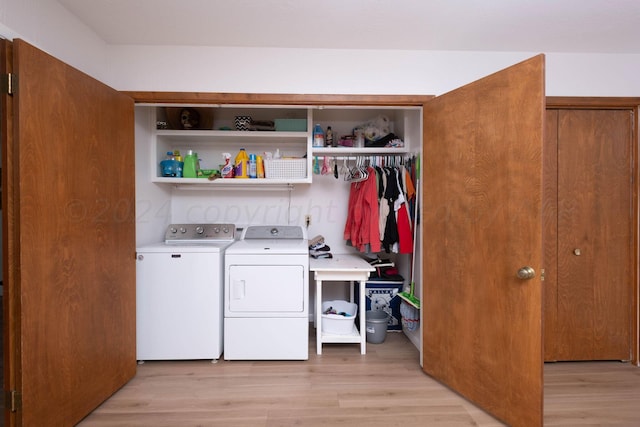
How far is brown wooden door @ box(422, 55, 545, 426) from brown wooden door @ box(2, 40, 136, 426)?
2008mm

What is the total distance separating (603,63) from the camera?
85.9 inches

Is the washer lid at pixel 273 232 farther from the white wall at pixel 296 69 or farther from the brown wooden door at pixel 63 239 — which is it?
the white wall at pixel 296 69

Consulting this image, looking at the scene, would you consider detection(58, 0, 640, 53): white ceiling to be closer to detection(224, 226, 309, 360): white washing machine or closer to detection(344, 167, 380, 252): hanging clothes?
detection(344, 167, 380, 252): hanging clothes

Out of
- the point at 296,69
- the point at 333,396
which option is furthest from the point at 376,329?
the point at 296,69

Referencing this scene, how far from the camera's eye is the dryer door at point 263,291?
2.29 m

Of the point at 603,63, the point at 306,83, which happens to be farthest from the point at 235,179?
the point at 603,63

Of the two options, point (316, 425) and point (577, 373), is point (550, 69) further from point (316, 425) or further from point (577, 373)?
point (316, 425)

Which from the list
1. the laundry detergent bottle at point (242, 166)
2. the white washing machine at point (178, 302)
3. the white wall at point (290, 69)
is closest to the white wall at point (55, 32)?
the white wall at point (290, 69)

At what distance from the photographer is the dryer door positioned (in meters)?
2.29

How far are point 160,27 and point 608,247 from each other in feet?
11.3

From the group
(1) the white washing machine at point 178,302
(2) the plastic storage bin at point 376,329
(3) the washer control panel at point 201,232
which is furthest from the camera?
(3) the washer control panel at point 201,232

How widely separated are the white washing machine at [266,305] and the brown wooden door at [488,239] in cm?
93

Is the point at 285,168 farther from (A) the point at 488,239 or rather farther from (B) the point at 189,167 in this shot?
(A) the point at 488,239

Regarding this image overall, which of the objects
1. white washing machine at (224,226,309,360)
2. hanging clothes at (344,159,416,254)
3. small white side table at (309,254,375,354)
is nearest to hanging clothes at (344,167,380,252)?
hanging clothes at (344,159,416,254)
